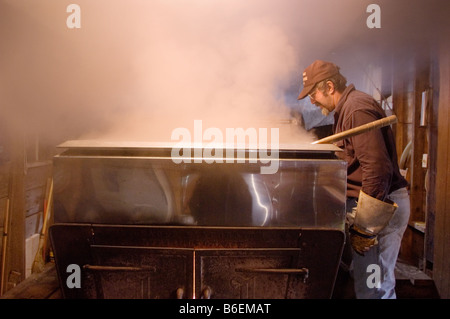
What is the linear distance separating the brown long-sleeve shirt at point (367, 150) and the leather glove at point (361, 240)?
315 mm

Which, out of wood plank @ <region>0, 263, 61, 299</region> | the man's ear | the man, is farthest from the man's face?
wood plank @ <region>0, 263, 61, 299</region>

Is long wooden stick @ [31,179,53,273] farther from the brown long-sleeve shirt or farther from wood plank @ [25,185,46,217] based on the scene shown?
the brown long-sleeve shirt

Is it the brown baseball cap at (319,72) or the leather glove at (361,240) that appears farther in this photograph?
the brown baseball cap at (319,72)

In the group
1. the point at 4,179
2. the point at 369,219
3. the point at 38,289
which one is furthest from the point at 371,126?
the point at 4,179

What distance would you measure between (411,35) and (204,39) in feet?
9.26

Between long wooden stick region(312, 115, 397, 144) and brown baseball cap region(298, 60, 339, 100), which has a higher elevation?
brown baseball cap region(298, 60, 339, 100)

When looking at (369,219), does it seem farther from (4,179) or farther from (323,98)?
(4,179)

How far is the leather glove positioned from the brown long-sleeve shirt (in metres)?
0.31

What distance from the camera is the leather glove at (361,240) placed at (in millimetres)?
2225

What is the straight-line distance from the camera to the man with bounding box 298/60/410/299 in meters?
2.19

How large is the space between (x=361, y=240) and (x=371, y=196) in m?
0.37

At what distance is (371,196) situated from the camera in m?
2.18

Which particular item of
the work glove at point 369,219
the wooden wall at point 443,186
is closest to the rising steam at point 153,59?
the wooden wall at point 443,186

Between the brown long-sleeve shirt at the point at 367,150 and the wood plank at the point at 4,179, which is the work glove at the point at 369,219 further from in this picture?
the wood plank at the point at 4,179
